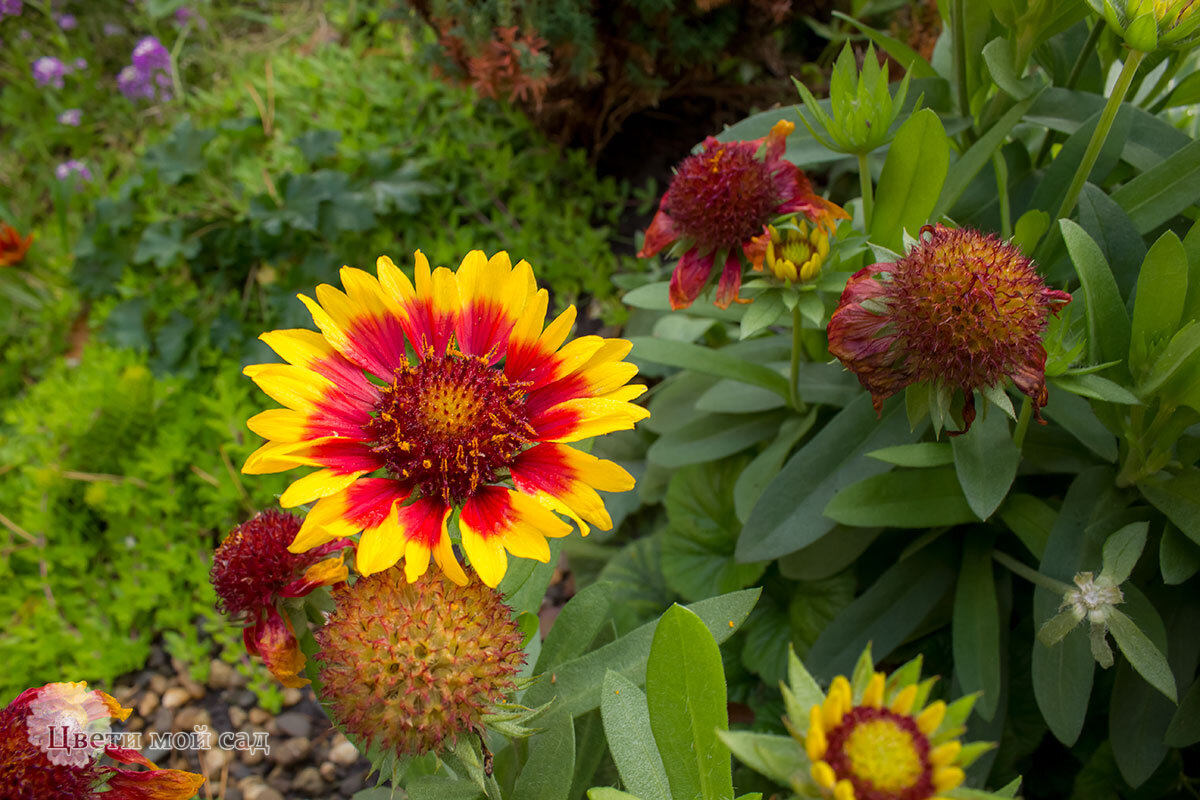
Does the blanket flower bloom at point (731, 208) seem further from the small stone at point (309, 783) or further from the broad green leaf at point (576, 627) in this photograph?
the small stone at point (309, 783)

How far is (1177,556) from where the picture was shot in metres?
1.13

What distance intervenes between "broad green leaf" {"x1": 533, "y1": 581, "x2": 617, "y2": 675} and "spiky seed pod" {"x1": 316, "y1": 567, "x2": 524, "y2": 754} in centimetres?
27

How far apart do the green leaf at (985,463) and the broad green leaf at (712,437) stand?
0.49 metres

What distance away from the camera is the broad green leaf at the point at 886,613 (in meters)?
1.38

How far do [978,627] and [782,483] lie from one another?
35 centimetres

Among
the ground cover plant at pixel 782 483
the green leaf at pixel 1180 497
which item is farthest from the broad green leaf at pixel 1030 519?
the green leaf at pixel 1180 497

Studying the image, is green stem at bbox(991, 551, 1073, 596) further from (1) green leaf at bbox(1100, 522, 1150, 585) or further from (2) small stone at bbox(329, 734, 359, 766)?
(2) small stone at bbox(329, 734, 359, 766)

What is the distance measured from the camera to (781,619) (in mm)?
1609

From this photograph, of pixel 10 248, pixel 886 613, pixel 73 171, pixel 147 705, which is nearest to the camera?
pixel 886 613

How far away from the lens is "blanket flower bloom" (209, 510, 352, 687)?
94 centimetres

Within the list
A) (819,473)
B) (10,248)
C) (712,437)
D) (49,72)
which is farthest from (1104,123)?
(49,72)

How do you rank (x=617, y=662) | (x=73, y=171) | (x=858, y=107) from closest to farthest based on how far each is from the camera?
(x=617, y=662) → (x=858, y=107) → (x=73, y=171)

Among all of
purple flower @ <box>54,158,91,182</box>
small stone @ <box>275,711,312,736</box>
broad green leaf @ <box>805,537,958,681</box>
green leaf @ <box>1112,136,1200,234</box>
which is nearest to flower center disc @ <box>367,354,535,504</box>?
broad green leaf @ <box>805,537,958,681</box>

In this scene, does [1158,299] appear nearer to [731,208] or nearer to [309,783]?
[731,208]
